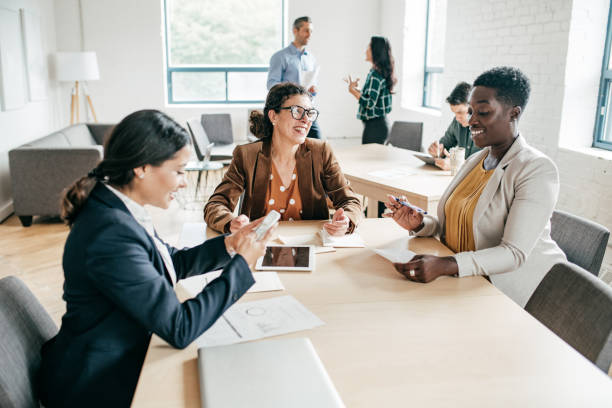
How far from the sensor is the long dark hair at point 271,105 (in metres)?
2.44

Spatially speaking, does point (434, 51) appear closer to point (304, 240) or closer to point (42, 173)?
point (42, 173)

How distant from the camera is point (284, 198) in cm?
247

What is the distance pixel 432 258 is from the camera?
1696mm

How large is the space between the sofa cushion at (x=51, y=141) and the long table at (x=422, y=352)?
13.9 ft

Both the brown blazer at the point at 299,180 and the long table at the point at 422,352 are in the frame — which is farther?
the brown blazer at the point at 299,180

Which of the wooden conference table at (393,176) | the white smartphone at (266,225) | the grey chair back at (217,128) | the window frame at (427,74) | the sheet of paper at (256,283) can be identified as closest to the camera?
the white smartphone at (266,225)

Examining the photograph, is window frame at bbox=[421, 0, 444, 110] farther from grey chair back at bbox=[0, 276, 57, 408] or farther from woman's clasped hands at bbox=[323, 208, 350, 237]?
grey chair back at bbox=[0, 276, 57, 408]

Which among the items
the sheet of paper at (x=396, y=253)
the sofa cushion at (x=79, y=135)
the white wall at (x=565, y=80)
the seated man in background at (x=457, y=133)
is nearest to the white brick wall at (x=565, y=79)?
the white wall at (x=565, y=80)

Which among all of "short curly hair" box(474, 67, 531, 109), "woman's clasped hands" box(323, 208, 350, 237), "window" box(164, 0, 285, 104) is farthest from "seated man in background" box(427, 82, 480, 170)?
"window" box(164, 0, 285, 104)

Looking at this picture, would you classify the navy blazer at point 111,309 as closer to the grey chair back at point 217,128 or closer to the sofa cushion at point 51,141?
the sofa cushion at point 51,141

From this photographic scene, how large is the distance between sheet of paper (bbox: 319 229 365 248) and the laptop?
0.81 metres

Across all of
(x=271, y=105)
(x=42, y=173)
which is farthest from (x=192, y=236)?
(x=42, y=173)

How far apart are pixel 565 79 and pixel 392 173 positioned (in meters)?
1.67

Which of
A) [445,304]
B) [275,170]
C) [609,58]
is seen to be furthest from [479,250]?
[609,58]
